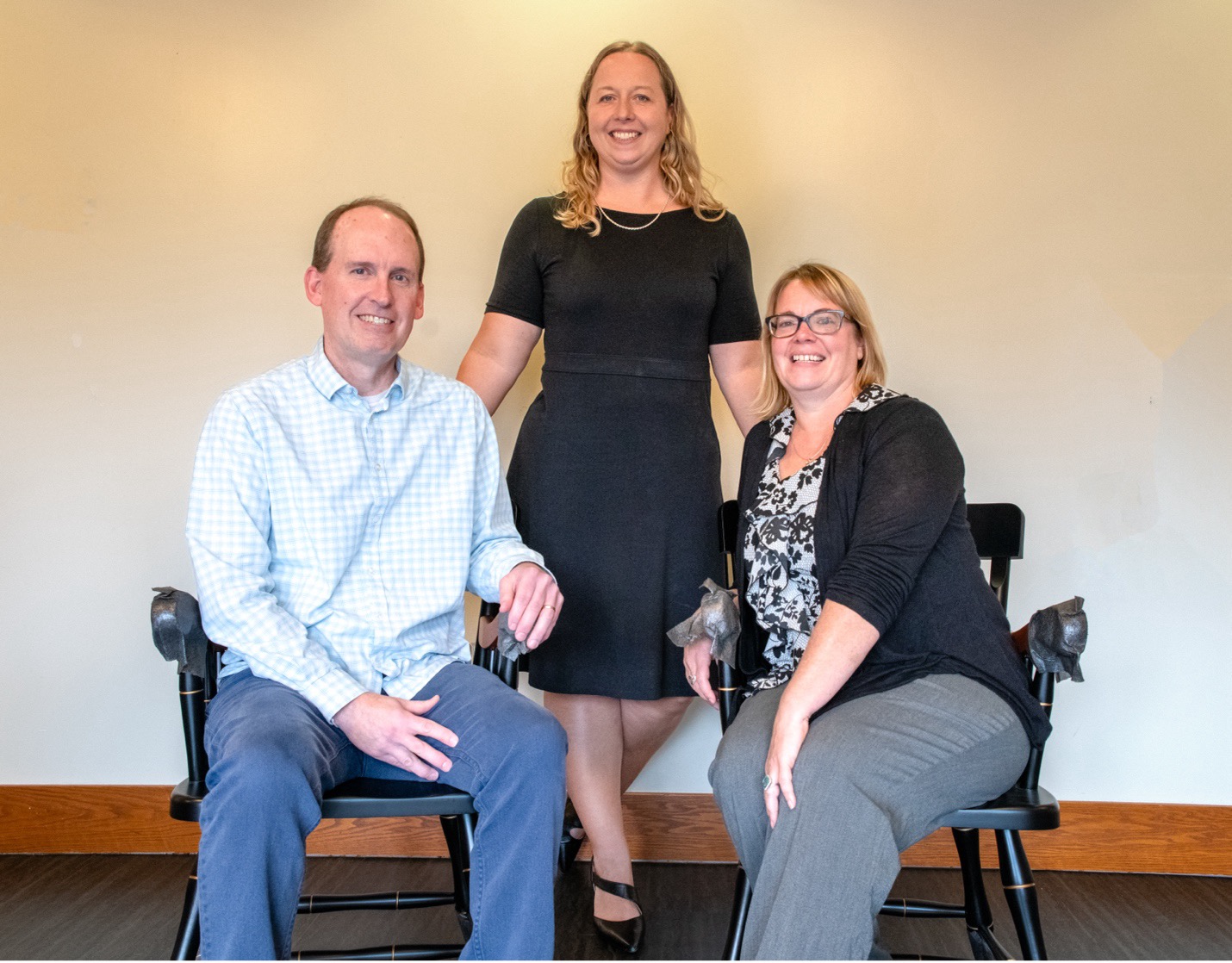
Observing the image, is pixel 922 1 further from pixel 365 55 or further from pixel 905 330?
pixel 365 55

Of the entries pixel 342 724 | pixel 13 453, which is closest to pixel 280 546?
pixel 342 724

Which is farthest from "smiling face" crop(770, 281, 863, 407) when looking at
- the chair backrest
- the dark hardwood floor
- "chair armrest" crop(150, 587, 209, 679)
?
the dark hardwood floor

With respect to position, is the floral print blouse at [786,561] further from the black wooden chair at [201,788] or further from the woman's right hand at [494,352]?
the woman's right hand at [494,352]

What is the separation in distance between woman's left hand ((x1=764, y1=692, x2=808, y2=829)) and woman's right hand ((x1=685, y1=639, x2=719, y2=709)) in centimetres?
38

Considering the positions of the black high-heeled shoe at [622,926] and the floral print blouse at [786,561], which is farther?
the black high-heeled shoe at [622,926]

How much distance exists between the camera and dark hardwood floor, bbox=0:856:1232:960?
90.6 inches

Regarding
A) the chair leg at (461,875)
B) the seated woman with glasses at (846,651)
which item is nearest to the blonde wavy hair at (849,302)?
the seated woman with glasses at (846,651)

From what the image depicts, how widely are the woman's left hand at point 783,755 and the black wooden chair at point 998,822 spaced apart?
0.89ft

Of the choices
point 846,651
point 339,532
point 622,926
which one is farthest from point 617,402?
point 622,926

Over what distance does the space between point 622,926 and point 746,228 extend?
175 centimetres

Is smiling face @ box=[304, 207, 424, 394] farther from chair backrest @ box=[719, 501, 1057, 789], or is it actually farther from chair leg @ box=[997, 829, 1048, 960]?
chair leg @ box=[997, 829, 1048, 960]

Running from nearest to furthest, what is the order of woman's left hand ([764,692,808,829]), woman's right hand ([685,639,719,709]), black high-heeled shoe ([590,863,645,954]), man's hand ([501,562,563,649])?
woman's left hand ([764,692,808,829])
man's hand ([501,562,563,649])
woman's right hand ([685,639,719,709])
black high-heeled shoe ([590,863,645,954])

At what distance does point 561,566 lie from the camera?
233cm

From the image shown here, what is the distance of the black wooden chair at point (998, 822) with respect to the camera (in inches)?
65.7
